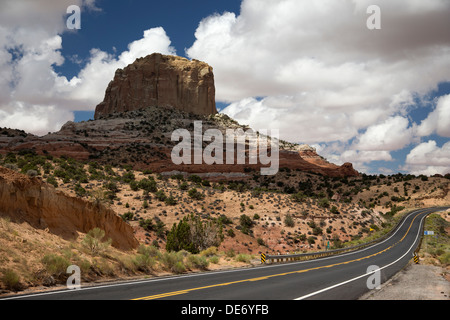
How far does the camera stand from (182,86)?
131 metres

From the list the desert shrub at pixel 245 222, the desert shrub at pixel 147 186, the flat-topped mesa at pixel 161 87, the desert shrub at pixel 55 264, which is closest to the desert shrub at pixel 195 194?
the desert shrub at pixel 147 186

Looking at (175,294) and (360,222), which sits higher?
(175,294)

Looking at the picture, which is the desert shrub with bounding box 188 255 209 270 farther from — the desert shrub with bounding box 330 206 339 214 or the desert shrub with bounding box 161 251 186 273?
the desert shrub with bounding box 330 206 339 214

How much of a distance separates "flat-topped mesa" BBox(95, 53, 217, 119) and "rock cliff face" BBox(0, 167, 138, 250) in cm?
11085

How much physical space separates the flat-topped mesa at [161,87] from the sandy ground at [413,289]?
118 meters

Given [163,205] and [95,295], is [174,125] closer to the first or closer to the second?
[163,205]

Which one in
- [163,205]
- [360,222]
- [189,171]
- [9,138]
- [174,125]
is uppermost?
[174,125]

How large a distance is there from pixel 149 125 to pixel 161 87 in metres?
25.3

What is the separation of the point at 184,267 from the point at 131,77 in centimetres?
12421

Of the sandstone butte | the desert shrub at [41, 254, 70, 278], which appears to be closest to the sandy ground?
the desert shrub at [41, 254, 70, 278]

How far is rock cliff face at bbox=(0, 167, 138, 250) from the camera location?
14.2 meters

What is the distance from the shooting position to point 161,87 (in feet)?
420

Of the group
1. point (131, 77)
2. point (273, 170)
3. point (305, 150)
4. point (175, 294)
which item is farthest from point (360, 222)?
point (131, 77)

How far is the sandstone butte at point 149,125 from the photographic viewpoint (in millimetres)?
83250
